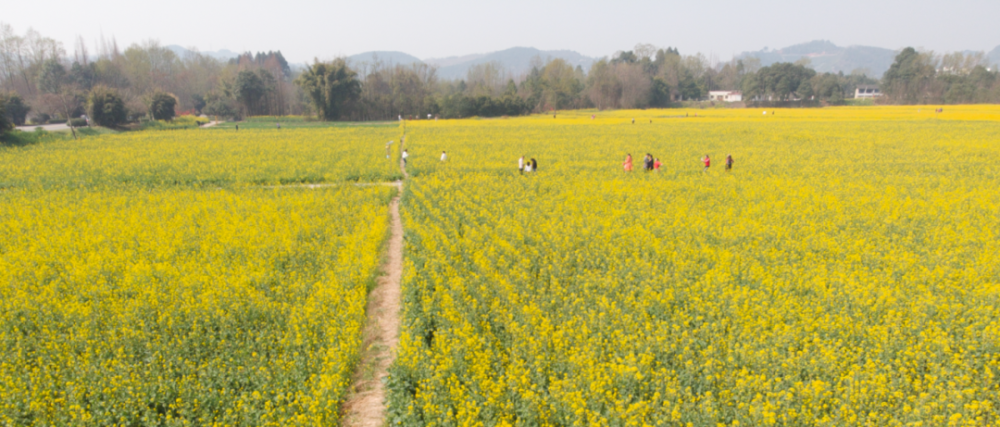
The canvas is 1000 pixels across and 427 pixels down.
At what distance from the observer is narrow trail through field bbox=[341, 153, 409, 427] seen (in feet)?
21.5

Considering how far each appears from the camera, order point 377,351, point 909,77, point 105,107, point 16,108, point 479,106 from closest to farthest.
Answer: point 377,351
point 16,108
point 105,107
point 479,106
point 909,77

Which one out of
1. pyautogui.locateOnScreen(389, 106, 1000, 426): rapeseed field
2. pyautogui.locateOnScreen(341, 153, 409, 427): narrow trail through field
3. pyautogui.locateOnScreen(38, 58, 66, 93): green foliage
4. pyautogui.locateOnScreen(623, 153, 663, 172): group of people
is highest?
pyautogui.locateOnScreen(38, 58, 66, 93): green foliage

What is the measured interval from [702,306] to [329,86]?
236 ft

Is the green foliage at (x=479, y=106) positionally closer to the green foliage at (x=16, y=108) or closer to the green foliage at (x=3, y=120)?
the green foliage at (x=16, y=108)

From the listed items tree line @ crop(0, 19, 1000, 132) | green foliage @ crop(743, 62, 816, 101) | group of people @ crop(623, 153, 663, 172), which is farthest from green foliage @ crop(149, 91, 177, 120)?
green foliage @ crop(743, 62, 816, 101)

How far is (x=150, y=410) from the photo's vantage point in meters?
5.95

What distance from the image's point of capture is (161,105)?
61.1 meters

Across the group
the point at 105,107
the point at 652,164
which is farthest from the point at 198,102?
the point at 652,164

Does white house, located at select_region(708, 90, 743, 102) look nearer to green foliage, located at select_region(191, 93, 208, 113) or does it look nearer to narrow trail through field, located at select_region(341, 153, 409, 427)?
green foliage, located at select_region(191, 93, 208, 113)

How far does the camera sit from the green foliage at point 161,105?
199ft

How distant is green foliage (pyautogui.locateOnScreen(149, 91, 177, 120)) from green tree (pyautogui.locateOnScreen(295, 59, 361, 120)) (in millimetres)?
17023

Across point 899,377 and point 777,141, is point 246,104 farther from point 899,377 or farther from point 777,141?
point 899,377

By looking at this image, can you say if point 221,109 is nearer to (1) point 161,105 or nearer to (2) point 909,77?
(1) point 161,105

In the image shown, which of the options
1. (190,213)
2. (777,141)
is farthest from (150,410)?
(777,141)
